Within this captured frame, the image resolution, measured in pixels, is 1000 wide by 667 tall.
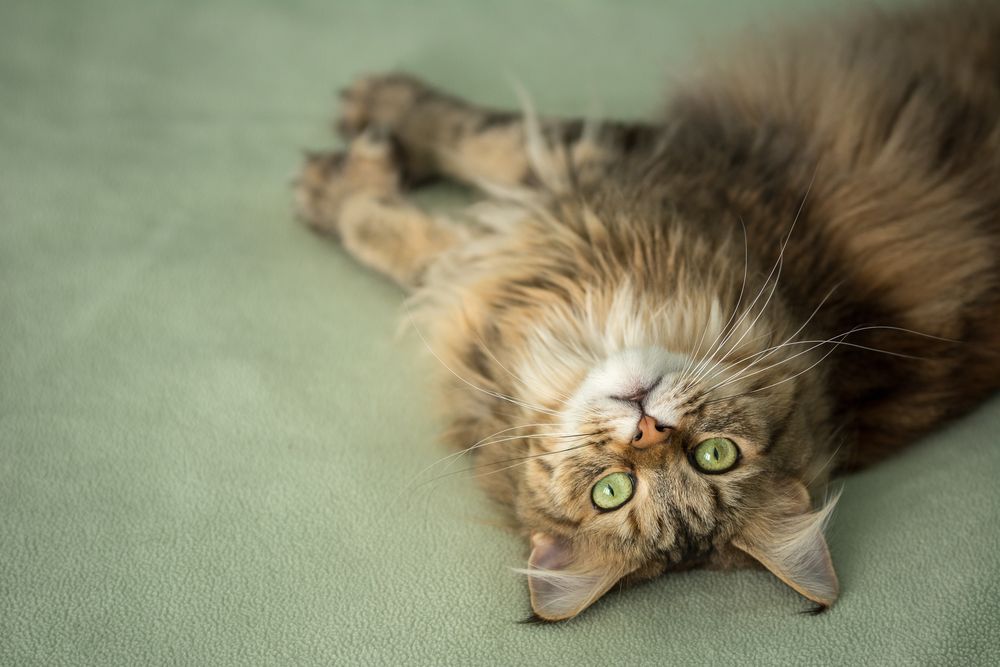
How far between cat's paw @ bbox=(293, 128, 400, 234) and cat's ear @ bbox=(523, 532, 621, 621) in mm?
970

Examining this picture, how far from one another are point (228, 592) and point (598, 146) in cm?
115

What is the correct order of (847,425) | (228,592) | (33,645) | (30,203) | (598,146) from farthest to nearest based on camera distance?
(30,203), (598,146), (847,425), (228,592), (33,645)

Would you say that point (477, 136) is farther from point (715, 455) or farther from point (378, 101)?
point (715, 455)

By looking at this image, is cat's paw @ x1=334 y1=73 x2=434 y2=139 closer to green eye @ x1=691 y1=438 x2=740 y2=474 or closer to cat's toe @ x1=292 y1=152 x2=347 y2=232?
cat's toe @ x1=292 y1=152 x2=347 y2=232

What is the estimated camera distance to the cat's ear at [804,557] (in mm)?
1321

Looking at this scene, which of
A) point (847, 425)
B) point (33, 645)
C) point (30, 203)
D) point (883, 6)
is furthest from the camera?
point (883, 6)

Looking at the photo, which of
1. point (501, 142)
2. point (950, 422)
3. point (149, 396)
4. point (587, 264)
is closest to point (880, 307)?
point (950, 422)

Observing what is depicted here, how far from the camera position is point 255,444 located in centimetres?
160

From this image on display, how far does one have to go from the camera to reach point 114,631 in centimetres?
130

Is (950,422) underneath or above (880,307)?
underneath

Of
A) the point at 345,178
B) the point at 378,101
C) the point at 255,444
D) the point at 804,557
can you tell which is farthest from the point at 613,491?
the point at 378,101

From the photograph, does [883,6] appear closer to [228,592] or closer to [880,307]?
[880,307]

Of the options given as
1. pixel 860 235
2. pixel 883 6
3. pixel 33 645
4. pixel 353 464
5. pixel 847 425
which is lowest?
pixel 33 645

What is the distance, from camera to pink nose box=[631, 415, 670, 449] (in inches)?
50.3
